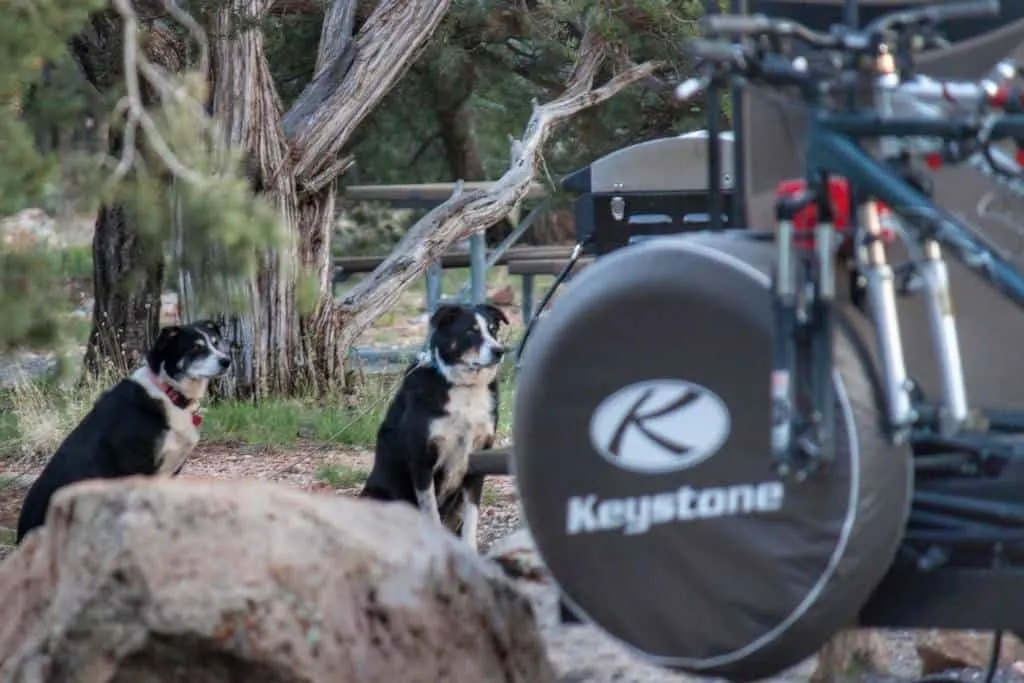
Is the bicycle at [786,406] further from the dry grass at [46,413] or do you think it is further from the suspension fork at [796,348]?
the dry grass at [46,413]

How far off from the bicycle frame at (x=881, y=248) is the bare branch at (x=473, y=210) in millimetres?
8059

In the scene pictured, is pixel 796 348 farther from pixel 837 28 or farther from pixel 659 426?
pixel 837 28

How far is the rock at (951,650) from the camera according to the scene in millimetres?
5004

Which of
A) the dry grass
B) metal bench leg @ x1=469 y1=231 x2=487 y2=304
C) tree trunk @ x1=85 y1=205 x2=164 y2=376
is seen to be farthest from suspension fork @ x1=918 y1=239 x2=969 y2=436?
metal bench leg @ x1=469 y1=231 x2=487 y2=304

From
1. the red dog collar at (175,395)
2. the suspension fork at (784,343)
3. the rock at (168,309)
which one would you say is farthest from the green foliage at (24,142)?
the rock at (168,309)

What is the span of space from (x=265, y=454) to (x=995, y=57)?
5791 millimetres

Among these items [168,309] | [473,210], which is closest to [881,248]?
[473,210]

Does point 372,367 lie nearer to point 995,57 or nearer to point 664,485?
point 995,57

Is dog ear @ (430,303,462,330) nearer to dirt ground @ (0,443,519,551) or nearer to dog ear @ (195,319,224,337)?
dirt ground @ (0,443,519,551)

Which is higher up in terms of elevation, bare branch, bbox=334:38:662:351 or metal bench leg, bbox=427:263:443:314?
bare branch, bbox=334:38:662:351

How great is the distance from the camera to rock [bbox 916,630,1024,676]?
5.00 metres

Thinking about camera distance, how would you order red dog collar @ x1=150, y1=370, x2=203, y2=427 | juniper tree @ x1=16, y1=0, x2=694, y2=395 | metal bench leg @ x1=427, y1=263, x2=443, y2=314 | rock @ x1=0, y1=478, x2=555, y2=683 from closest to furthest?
rock @ x1=0, y1=478, x2=555, y2=683, red dog collar @ x1=150, y1=370, x2=203, y2=427, juniper tree @ x1=16, y1=0, x2=694, y2=395, metal bench leg @ x1=427, y1=263, x2=443, y2=314

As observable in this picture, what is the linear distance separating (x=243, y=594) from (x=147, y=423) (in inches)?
178

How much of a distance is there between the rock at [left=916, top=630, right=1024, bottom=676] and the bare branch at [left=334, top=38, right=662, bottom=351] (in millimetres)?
6505
